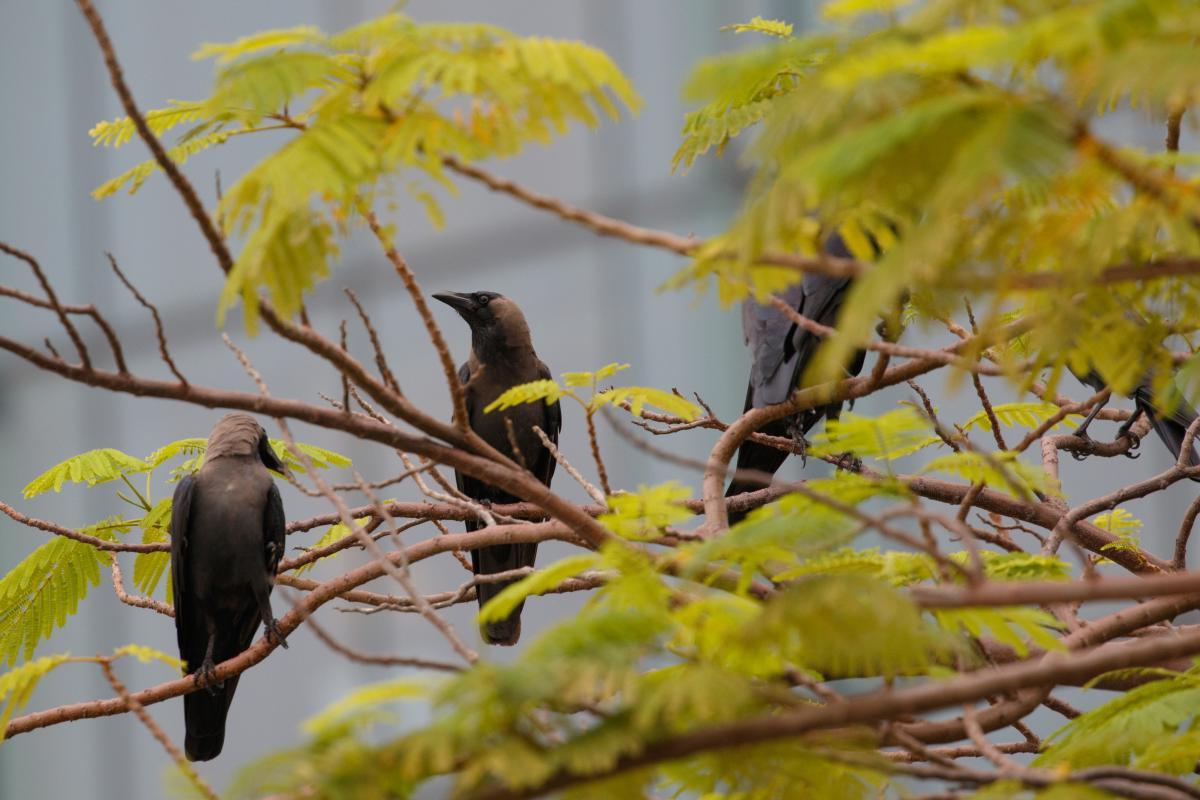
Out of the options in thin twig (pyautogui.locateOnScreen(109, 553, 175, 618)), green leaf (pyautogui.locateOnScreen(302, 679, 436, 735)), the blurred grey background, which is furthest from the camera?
the blurred grey background

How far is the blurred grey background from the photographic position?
295 inches

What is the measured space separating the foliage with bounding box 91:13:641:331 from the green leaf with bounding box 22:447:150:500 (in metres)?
1.74

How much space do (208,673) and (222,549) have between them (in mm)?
650

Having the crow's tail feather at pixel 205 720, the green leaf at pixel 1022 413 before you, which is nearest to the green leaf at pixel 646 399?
the green leaf at pixel 1022 413

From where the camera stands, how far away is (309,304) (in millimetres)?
7684

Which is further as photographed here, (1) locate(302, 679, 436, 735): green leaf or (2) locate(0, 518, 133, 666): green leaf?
(2) locate(0, 518, 133, 666): green leaf

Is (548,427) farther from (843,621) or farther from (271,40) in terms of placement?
(843,621)

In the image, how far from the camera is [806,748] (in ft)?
4.85

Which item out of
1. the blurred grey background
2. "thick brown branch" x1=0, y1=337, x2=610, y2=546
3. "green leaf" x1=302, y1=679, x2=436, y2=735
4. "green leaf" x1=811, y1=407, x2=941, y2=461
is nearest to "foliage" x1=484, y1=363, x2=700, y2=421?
"thick brown branch" x1=0, y1=337, x2=610, y2=546

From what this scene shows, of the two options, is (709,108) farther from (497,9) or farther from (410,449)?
(497,9)

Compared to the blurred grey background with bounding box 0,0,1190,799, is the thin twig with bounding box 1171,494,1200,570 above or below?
above

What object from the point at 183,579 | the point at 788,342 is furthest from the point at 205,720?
the point at 788,342

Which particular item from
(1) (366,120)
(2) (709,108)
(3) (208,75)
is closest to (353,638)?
(3) (208,75)

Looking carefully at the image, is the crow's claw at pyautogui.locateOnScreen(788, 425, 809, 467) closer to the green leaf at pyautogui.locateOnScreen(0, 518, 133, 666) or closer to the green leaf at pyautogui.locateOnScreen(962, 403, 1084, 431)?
the green leaf at pyautogui.locateOnScreen(962, 403, 1084, 431)
